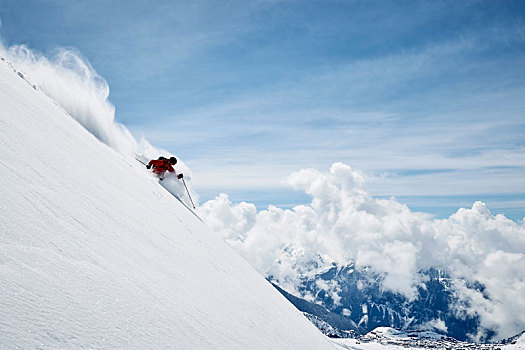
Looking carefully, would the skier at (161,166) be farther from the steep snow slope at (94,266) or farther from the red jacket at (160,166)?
the steep snow slope at (94,266)

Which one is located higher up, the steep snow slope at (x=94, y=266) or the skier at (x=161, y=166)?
the skier at (x=161, y=166)

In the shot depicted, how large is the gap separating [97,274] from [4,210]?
4.64 ft

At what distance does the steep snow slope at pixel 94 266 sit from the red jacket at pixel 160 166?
693 centimetres

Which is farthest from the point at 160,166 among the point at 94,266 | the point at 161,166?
the point at 94,266

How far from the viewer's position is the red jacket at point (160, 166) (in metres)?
17.8

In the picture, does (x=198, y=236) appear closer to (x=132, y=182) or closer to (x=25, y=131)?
(x=132, y=182)

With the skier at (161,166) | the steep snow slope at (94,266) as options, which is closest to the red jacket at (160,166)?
the skier at (161,166)

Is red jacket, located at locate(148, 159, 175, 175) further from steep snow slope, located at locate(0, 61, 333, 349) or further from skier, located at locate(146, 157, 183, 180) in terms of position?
steep snow slope, located at locate(0, 61, 333, 349)

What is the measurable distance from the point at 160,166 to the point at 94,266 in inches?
533

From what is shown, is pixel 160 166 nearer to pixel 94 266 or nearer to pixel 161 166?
pixel 161 166

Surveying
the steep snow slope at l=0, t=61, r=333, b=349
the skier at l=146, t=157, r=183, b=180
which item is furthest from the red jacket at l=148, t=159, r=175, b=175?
the steep snow slope at l=0, t=61, r=333, b=349

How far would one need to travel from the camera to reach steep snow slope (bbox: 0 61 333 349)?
3.51 m

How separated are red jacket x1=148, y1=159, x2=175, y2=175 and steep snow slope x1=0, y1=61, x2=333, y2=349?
273 inches

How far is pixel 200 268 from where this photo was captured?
874 centimetres
